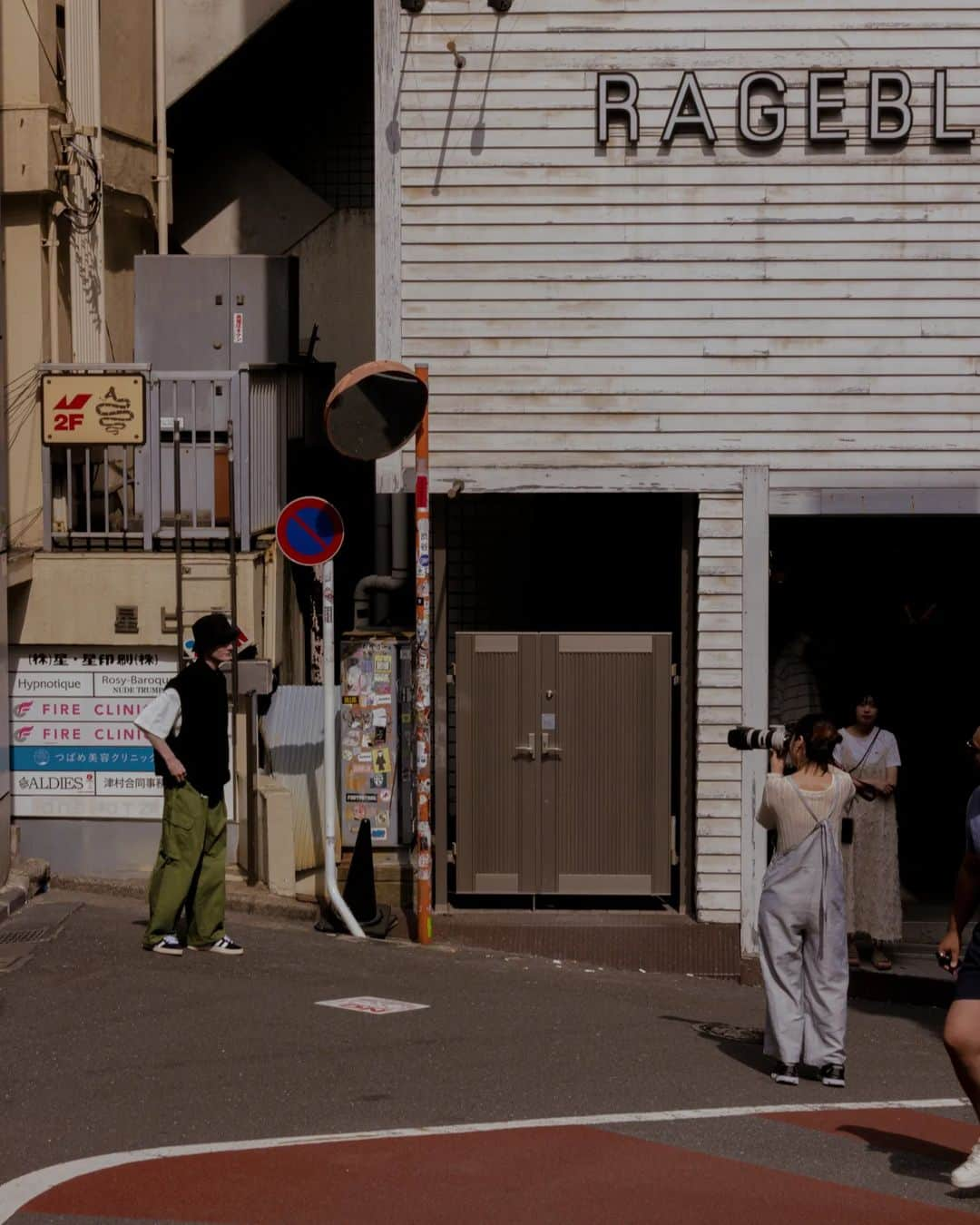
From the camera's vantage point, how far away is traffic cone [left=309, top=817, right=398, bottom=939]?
11977 mm

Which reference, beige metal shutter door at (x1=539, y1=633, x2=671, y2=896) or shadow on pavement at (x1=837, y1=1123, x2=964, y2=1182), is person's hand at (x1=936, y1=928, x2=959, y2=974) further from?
beige metal shutter door at (x1=539, y1=633, x2=671, y2=896)

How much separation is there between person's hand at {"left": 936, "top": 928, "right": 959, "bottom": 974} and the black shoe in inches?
57.4

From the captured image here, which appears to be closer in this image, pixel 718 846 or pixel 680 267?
pixel 680 267

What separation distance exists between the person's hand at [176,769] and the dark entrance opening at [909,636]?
17.4 ft

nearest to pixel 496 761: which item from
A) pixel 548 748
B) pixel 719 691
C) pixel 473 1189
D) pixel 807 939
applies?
pixel 548 748

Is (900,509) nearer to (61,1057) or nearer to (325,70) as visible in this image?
(61,1057)

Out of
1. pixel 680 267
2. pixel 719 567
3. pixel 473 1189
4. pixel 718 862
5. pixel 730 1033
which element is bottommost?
pixel 730 1033

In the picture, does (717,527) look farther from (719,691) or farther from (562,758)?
(562,758)

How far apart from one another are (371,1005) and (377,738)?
3.52m

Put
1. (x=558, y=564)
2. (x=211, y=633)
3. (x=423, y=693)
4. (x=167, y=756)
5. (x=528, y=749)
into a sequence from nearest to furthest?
(x=167, y=756), (x=211, y=633), (x=423, y=693), (x=528, y=749), (x=558, y=564)

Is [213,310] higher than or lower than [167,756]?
higher

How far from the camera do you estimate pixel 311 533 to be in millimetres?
11781

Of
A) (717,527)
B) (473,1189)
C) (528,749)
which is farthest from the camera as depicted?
(528,749)

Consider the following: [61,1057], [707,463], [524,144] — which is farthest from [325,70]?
[61,1057]
